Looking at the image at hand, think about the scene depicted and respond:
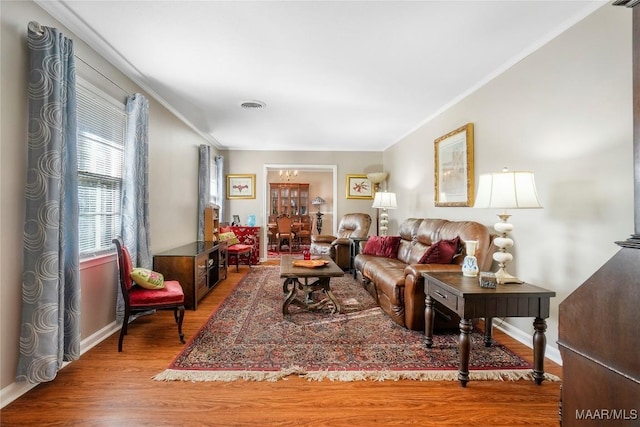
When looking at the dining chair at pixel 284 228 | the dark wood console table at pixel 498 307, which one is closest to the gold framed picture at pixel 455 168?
the dark wood console table at pixel 498 307

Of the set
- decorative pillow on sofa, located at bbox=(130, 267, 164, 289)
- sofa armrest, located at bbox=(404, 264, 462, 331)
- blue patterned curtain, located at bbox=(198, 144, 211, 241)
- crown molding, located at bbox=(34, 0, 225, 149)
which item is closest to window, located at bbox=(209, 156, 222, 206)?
blue patterned curtain, located at bbox=(198, 144, 211, 241)

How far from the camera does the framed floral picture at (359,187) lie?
6898 millimetres

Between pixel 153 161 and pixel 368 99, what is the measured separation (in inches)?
104

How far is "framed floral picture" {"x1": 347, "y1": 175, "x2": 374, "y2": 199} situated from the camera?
22.6 ft

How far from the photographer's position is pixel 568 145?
7.39 ft

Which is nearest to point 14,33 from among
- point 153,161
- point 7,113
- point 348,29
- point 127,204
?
point 7,113

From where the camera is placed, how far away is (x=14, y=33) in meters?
1.83

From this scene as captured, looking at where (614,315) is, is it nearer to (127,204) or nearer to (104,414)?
(104,414)

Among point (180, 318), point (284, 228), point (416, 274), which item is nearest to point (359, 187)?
point (284, 228)

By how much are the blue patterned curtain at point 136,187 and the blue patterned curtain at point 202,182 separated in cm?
197

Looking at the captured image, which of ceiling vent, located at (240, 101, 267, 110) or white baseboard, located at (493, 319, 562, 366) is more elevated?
ceiling vent, located at (240, 101, 267, 110)

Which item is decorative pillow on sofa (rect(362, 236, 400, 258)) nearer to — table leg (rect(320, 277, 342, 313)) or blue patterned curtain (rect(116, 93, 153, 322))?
table leg (rect(320, 277, 342, 313))

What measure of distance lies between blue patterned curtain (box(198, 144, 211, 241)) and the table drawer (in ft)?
12.8

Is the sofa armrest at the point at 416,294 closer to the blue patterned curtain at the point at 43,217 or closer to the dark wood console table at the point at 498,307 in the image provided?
the dark wood console table at the point at 498,307
